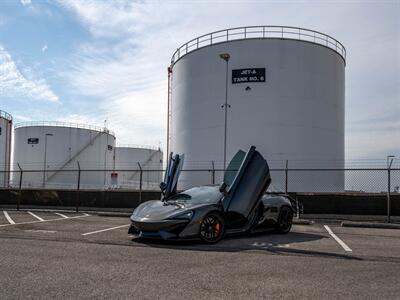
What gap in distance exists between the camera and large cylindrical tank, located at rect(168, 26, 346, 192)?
20.9m

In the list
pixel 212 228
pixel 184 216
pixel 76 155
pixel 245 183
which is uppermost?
pixel 76 155

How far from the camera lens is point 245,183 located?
862 cm

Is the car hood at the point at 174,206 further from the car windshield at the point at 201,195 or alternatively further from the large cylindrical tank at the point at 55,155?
the large cylindrical tank at the point at 55,155

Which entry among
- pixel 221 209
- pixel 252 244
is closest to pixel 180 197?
pixel 221 209

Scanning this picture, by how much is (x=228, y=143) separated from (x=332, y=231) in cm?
1098

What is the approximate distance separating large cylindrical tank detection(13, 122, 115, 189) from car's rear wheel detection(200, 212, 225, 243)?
31.6m

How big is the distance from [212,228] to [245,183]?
50.0 inches

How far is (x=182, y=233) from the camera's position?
752 centimetres

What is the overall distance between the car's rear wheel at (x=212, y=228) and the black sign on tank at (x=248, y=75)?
14.2 meters

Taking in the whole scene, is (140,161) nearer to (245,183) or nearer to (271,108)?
(271,108)

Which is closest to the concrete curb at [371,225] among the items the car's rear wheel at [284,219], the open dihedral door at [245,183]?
the car's rear wheel at [284,219]

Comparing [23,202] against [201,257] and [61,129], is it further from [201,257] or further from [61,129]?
[61,129]

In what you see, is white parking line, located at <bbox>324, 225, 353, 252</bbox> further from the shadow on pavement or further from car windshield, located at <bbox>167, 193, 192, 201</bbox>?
car windshield, located at <bbox>167, 193, 192, 201</bbox>

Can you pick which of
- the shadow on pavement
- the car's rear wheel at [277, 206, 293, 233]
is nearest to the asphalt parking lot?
the shadow on pavement
